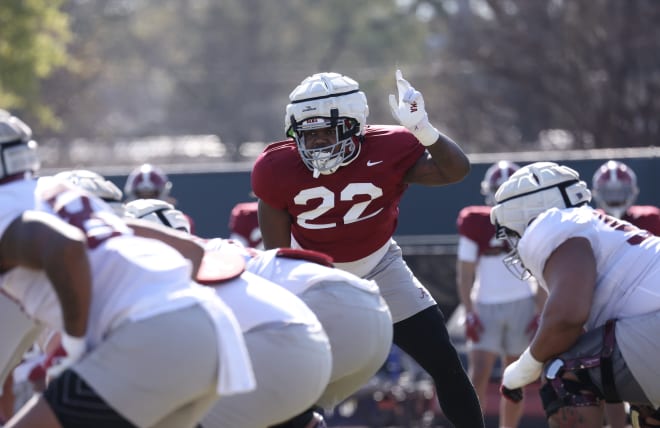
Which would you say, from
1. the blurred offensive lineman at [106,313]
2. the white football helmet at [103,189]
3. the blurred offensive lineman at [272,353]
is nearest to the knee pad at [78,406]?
the blurred offensive lineman at [106,313]

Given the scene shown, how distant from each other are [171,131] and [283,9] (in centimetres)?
559

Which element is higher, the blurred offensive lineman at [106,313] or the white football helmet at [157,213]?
the blurred offensive lineman at [106,313]

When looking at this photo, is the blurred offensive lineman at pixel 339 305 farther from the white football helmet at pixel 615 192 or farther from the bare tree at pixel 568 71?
the bare tree at pixel 568 71

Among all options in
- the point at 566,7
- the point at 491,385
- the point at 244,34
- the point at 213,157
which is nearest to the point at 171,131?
the point at 244,34

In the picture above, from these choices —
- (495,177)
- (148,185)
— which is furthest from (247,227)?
(495,177)

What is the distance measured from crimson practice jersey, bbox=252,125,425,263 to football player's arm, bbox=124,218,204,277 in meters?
1.61

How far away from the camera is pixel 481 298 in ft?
30.1

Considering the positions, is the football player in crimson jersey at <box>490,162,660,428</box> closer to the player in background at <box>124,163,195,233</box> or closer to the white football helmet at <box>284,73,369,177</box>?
the white football helmet at <box>284,73,369,177</box>

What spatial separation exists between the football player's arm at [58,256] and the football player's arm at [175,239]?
1.52 ft

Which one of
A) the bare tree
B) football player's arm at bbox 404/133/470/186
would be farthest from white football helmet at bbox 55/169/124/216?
the bare tree

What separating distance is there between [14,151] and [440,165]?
2.34m

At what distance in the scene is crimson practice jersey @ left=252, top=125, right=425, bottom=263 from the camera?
571 centimetres

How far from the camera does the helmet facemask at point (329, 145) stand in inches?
222

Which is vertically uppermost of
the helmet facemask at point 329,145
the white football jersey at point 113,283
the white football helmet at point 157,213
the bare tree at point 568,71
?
the white football jersey at point 113,283
